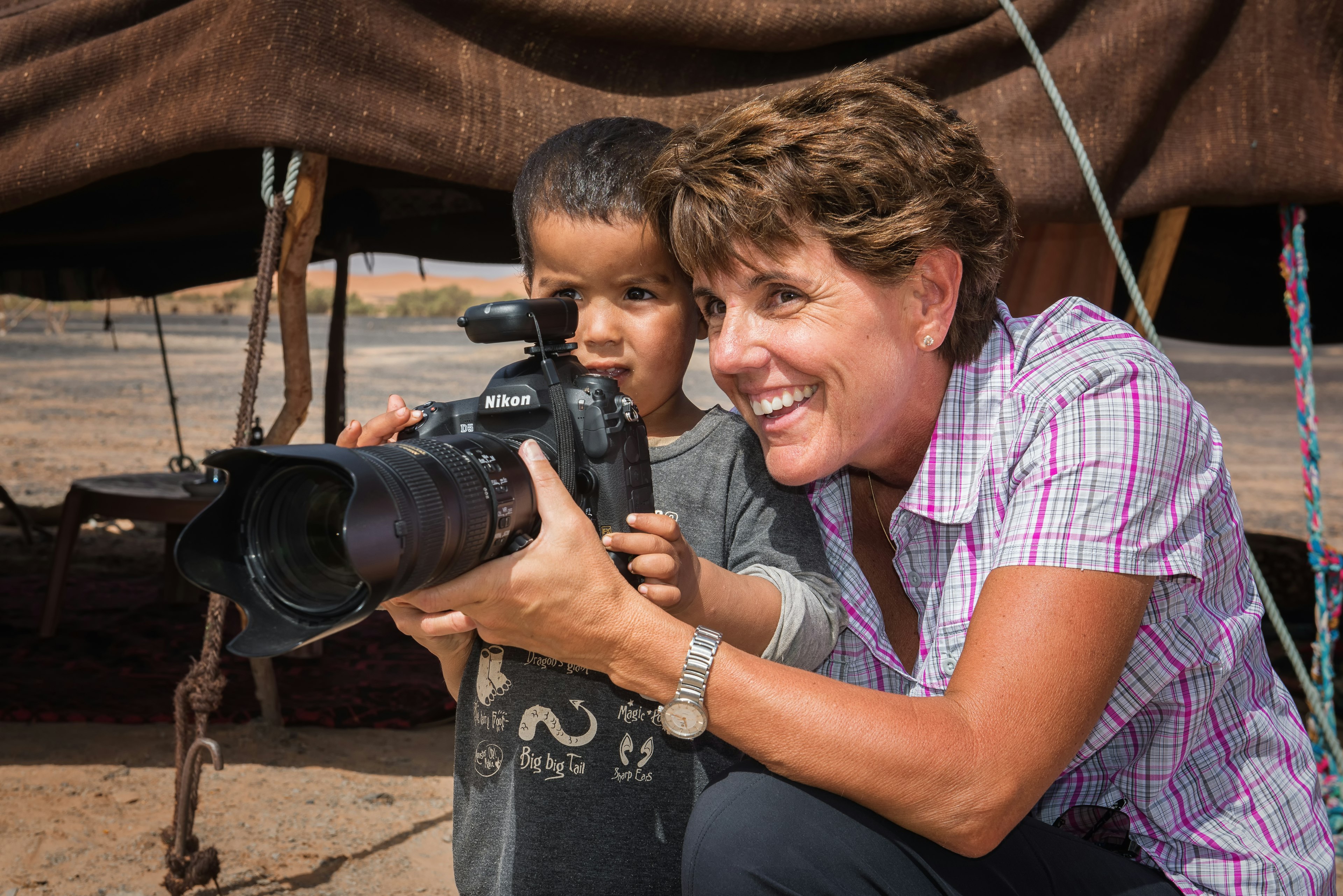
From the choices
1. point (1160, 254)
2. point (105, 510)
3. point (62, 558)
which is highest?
point (1160, 254)

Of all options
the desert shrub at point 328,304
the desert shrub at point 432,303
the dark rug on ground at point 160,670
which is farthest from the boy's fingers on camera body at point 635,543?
the desert shrub at point 432,303

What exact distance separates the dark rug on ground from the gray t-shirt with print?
1.89 m

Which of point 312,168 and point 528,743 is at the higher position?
point 312,168

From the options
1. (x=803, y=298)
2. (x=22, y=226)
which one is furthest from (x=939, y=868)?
(x=22, y=226)

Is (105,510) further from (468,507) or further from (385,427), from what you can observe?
Result: (468,507)

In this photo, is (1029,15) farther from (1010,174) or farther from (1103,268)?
(1103,268)

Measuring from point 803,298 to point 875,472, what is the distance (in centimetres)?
38

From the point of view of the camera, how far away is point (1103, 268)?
103 inches

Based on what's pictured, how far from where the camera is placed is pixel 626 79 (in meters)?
2.12

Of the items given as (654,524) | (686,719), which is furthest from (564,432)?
(686,719)

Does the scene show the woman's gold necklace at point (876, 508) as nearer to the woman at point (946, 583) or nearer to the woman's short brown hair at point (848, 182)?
the woman at point (946, 583)

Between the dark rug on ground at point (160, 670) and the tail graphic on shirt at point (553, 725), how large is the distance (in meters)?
1.94

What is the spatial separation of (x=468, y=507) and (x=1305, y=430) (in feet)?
7.24

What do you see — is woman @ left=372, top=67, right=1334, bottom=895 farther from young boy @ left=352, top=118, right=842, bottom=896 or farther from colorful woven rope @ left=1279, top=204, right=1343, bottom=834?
colorful woven rope @ left=1279, top=204, right=1343, bottom=834
